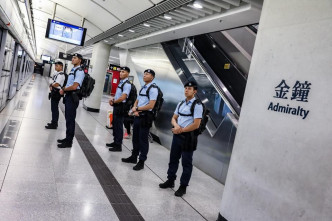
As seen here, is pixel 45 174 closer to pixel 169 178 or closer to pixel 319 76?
pixel 169 178

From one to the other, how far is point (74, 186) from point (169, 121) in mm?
4096

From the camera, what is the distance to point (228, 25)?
4914mm

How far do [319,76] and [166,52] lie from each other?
5.81 meters

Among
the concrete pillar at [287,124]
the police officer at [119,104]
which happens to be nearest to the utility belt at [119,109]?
the police officer at [119,104]

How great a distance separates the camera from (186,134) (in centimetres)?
361

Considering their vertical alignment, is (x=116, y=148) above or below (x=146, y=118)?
below

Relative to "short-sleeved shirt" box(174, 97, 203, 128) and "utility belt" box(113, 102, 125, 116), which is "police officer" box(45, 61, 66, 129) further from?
"short-sleeved shirt" box(174, 97, 203, 128)

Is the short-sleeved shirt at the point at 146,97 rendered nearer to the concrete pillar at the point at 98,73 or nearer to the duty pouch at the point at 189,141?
the duty pouch at the point at 189,141

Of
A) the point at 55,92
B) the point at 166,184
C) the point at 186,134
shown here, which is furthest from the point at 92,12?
the point at 166,184

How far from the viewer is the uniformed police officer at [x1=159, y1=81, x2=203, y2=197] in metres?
3.57

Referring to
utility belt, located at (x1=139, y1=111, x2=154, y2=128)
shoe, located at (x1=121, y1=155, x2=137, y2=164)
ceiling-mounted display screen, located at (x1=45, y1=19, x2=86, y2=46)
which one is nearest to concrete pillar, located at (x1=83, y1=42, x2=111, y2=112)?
ceiling-mounted display screen, located at (x1=45, y1=19, x2=86, y2=46)

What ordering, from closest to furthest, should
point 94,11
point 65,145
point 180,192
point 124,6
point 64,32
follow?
point 180,192, point 65,145, point 124,6, point 94,11, point 64,32

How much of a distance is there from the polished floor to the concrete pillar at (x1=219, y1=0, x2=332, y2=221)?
82cm

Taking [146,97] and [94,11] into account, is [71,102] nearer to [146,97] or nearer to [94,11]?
[146,97]
